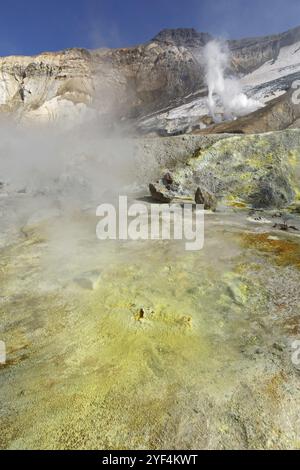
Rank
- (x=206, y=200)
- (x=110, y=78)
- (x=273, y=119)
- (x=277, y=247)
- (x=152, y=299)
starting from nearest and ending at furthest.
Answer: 1. (x=152, y=299)
2. (x=277, y=247)
3. (x=206, y=200)
4. (x=273, y=119)
5. (x=110, y=78)

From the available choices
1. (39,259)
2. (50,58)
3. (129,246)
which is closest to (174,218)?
(129,246)

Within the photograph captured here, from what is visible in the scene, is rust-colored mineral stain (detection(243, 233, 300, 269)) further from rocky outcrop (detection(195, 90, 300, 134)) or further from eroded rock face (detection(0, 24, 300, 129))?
eroded rock face (detection(0, 24, 300, 129))

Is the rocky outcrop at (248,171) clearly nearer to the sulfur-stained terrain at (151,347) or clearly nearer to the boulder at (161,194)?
the boulder at (161,194)

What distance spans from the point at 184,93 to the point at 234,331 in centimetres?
7244

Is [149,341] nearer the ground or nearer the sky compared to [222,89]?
nearer the ground

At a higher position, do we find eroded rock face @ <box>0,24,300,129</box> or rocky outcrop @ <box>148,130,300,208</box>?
eroded rock face @ <box>0,24,300,129</box>

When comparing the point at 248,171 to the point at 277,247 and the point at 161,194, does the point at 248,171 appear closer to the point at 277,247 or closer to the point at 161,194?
the point at 161,194

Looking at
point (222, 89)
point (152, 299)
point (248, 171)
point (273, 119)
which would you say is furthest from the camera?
point (222, 89)

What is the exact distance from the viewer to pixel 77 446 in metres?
3.21

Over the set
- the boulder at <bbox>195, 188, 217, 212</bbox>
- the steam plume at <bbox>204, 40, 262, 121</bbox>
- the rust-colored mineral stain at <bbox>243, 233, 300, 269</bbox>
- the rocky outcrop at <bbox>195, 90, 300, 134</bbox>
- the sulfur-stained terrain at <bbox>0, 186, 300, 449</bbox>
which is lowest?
the sulfur-stained terrain at <bbox>0, 186, 300, 449</bbox>

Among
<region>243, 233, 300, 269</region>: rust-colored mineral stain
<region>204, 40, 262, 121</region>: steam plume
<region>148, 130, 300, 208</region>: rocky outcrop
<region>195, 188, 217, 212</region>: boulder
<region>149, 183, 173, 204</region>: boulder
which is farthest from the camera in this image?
<region>204, 40, 262, 121</region>: steam plume

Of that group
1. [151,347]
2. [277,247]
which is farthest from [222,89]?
[151,347]

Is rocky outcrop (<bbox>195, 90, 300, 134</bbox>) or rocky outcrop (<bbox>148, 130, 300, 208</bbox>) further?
rocky outcrop (<bbox>195, 90, 300, 134</bbox>)

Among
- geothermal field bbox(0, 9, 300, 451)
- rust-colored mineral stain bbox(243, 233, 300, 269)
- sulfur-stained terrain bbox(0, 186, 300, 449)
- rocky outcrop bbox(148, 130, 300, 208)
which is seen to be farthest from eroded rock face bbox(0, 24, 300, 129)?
sulfur-stained terrain bbox(0, 186, 300, 449)
